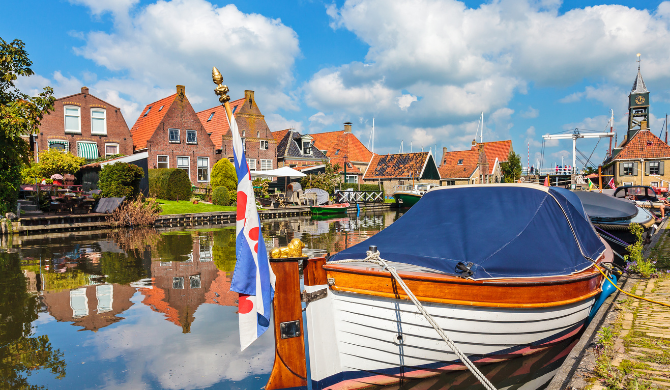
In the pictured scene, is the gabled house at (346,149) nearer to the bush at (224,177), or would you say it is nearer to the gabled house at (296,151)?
the gabled house at (296,151)

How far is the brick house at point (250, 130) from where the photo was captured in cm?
3966

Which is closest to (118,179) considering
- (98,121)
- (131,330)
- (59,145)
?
(59,145)

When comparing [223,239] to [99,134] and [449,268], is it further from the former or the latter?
[99,134]

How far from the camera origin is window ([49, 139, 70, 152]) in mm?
31219

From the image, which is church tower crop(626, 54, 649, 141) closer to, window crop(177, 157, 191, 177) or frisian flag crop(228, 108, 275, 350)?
window crop(177, 157, 191, 177)

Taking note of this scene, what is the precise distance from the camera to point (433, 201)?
6.09m

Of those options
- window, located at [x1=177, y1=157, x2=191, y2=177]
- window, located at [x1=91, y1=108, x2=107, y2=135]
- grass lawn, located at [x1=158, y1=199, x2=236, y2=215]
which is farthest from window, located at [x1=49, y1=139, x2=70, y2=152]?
grass lawn, located at [x1=158, y1=199, x2=236, y2=215]

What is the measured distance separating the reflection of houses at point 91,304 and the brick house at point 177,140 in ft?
89.4

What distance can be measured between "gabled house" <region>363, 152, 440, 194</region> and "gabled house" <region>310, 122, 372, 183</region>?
1.53 m

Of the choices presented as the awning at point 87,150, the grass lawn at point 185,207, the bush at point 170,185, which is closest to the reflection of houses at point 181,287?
the grass lawn at point 185,207

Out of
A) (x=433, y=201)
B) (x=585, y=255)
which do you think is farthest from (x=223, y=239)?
(x=585, y=255)

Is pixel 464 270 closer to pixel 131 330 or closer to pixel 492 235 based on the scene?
pixel 492 235

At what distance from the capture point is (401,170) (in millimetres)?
52406

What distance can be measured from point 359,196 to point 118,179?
77.3 ft
